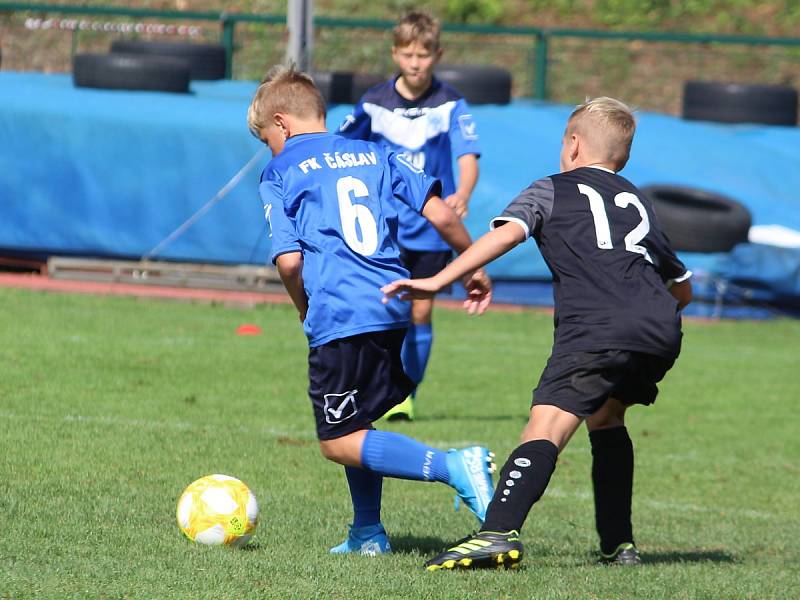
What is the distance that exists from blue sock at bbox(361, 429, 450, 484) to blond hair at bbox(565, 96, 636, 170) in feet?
4.21

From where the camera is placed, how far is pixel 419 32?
341 inches

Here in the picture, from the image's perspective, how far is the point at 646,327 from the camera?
4.86m

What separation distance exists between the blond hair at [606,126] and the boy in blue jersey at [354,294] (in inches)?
24.3

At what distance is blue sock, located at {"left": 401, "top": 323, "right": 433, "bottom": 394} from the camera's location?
8.86 m

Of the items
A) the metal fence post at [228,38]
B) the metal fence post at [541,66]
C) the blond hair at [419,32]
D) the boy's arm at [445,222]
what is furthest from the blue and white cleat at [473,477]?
the metal fence post at [541,66]

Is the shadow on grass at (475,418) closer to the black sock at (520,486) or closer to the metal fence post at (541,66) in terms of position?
the black sock at (520,486)

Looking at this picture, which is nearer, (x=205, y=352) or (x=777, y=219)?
(x=205, y=352)

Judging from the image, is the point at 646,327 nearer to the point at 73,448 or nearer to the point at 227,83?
the point at 73,448

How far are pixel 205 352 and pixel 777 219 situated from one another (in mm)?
7609

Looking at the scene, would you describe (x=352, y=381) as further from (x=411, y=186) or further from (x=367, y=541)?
(x=411, y=186)

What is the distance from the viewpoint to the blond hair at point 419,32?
341 inches

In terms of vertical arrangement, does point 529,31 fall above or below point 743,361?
above

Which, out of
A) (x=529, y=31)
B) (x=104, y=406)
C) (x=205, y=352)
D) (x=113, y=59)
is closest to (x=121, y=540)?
(x=104, y=406)

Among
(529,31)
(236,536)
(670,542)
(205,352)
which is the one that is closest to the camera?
(236,536)
